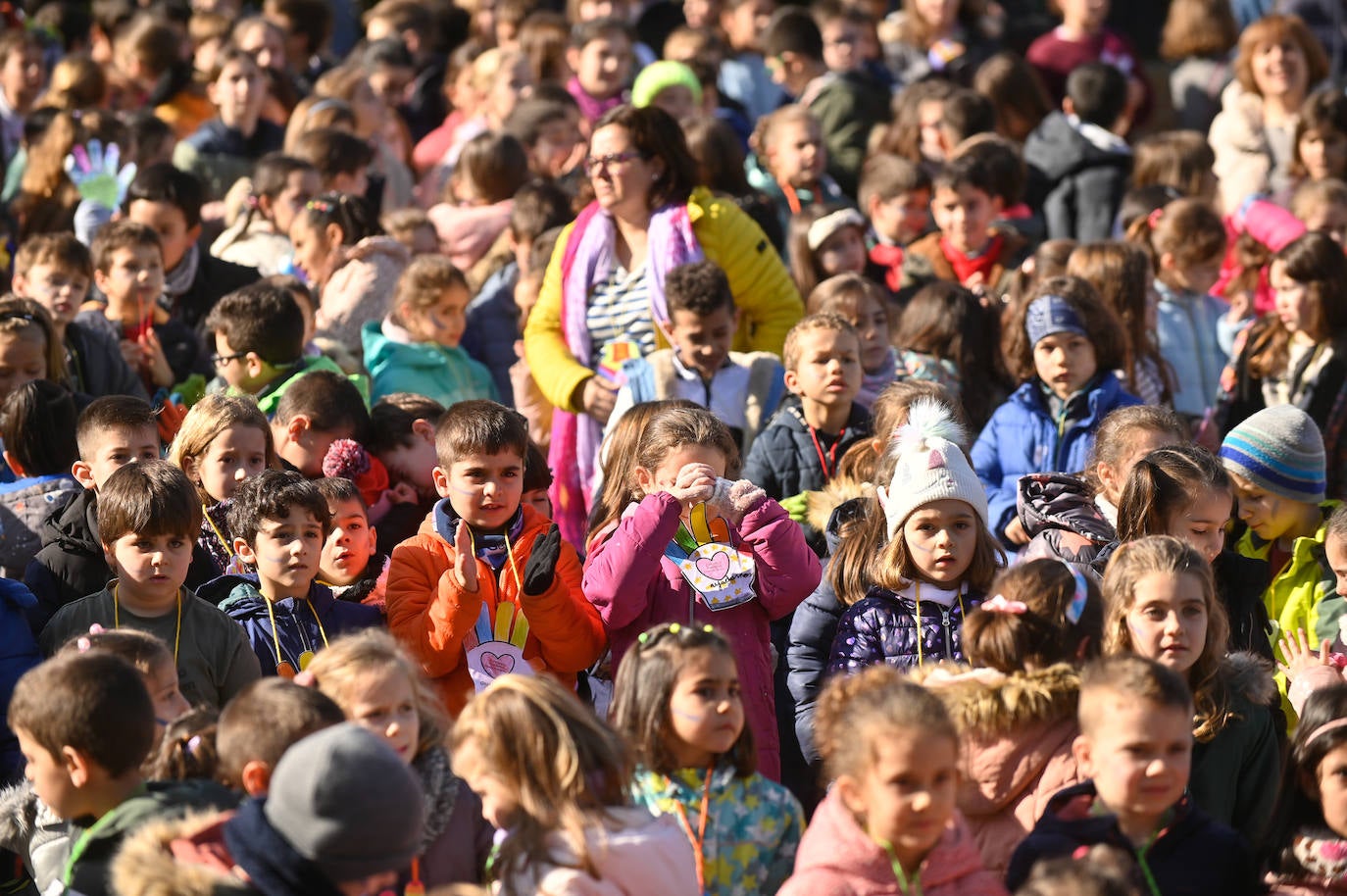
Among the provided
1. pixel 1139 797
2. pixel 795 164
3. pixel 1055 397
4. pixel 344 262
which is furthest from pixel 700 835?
pixel 795 164

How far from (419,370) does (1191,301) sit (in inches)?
143

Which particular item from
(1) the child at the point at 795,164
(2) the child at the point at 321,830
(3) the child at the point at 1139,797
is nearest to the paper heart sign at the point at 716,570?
(3) the child at the point at 1139,797

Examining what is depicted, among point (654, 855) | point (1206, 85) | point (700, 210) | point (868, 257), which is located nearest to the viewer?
point (654, 855)

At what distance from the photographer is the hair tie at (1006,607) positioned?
16.7ft

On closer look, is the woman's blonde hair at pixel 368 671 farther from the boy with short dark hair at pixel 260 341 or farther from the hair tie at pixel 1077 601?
the boy with short dark hair at pixel 260 341

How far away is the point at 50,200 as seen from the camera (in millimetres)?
10203

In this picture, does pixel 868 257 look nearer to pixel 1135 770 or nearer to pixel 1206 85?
pixel 1206 85

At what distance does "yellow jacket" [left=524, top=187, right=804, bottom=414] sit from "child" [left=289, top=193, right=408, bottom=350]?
949mm

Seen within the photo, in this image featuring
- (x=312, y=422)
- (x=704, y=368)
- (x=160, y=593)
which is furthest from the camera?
(x=704, y=368)

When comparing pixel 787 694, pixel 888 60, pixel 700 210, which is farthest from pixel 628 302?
pixel 888 60

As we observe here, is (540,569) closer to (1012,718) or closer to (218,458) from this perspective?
(218,458)

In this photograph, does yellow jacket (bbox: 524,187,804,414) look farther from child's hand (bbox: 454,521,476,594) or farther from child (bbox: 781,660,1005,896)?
child (bbox: 781,660,1005,896)

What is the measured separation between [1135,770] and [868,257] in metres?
5.53

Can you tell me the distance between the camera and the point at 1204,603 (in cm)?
539
